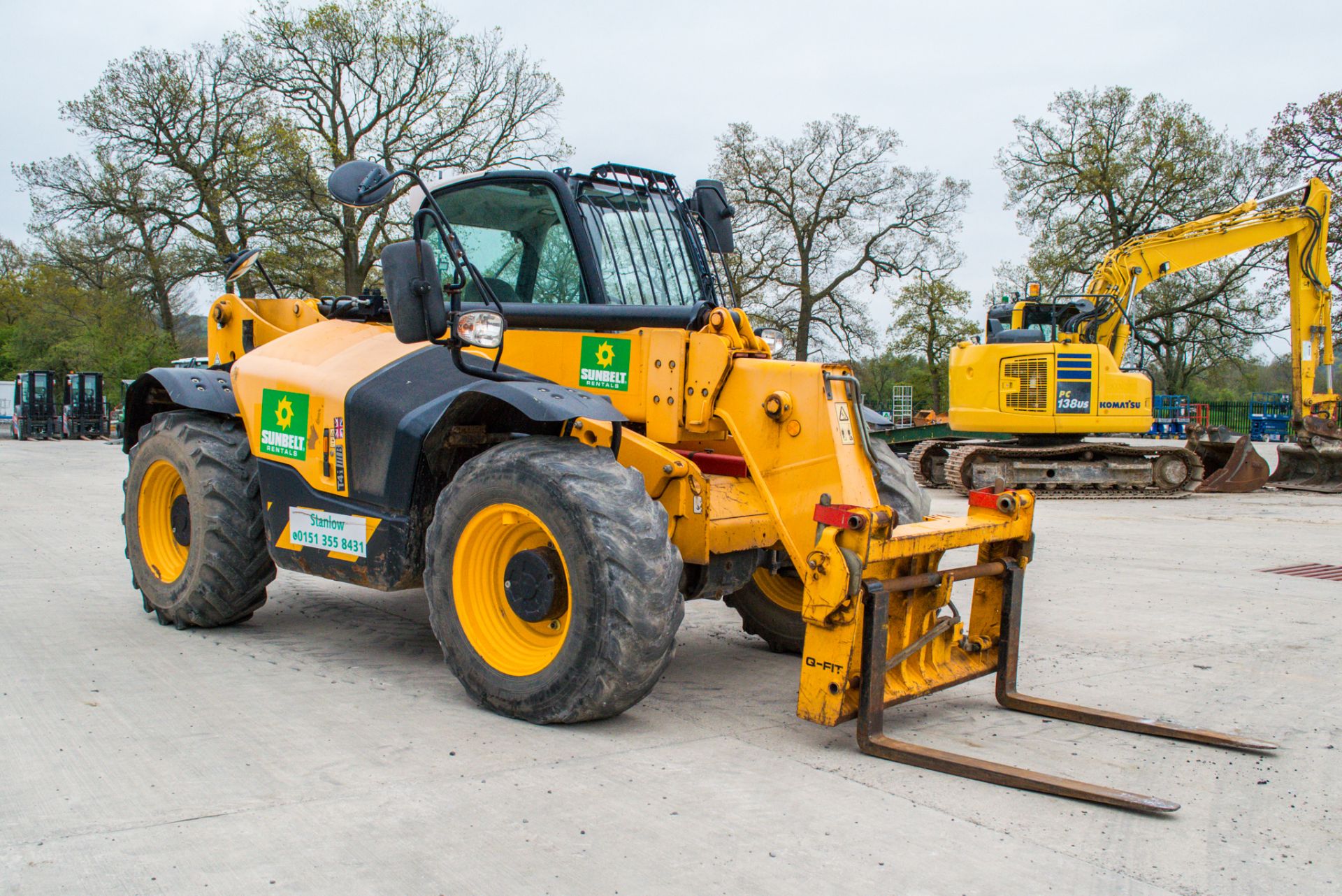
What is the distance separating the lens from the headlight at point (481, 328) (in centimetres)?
486

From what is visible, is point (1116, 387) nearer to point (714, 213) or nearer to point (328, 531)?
point (714, 213)

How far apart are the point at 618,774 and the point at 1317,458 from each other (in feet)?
61.2

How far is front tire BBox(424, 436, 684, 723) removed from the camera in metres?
4.37

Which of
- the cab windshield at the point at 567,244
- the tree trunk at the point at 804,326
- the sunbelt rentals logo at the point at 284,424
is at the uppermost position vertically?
the tree trunk at the point at 804,326

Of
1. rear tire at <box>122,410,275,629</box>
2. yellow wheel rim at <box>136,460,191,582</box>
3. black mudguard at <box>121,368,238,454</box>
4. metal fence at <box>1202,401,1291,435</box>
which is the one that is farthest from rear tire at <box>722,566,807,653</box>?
metal fence at <box>1202,401,1291,435</box>

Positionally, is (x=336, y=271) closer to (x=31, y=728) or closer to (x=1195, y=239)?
(x=1195, y=239)

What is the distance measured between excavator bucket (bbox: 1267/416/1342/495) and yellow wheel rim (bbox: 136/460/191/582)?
18.1 m

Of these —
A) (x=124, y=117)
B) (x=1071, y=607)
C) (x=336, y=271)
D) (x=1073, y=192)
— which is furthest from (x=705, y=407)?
(x=1073, y=192)

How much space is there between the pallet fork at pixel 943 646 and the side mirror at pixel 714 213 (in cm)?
198

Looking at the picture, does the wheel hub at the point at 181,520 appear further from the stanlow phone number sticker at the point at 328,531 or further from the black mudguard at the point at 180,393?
the stanlow phone number sticker at the point at 328,531

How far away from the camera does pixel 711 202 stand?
620 centimetres

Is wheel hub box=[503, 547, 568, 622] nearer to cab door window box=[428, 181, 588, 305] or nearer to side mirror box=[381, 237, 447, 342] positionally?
side mirror box=[381, 237, 447, 342]

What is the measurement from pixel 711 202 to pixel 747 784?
3.40 m

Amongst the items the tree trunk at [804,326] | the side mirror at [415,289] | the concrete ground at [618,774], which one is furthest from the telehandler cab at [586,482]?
the tree trunk at [804,326]
